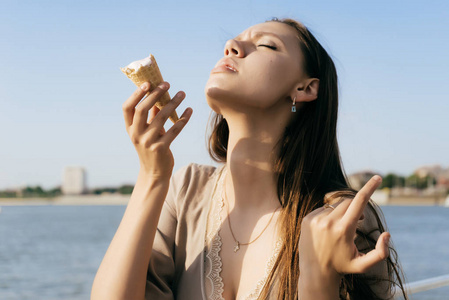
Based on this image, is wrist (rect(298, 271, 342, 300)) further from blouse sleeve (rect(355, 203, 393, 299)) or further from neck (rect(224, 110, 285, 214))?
neck (rect(224, 110, 285, 214))

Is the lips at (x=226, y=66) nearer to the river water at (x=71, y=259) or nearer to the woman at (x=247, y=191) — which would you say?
the woman at (x=247, y=191)

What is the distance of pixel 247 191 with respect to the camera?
2.14m

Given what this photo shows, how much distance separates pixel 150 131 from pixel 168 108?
11 centimetres

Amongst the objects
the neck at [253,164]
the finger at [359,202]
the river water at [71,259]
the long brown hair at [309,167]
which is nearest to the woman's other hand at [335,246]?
the finger at [359,202]

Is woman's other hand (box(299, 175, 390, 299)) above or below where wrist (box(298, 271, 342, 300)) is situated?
above

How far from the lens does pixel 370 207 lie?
6.46ft

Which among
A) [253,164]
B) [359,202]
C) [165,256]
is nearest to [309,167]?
[253,164]

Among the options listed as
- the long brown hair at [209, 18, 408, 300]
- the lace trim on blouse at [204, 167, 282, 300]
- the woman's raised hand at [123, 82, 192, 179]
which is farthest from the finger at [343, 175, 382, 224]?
the woman's raised hand at [123, 82, 192, 179]

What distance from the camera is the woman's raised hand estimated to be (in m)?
1.84

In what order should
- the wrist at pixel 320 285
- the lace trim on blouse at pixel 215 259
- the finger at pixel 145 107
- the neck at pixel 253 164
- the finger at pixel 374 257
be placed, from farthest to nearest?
the neck at pixel 253 164 → the lace trim on blouse at pixel 215 259 → the finger at pixel 145 107 → the wrist at pixel 320 285 → the finger at pixel 374 257

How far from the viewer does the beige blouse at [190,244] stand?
196cm

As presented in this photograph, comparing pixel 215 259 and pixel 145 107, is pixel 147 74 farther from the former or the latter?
pixel 215 259

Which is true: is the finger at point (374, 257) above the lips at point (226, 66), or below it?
below

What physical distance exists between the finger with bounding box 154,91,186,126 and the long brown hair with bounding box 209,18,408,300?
504mm
